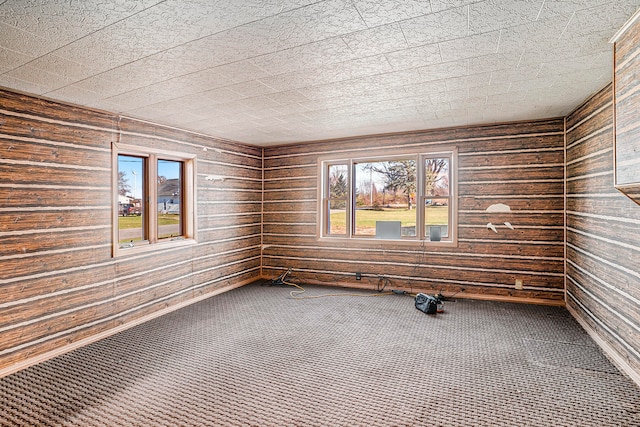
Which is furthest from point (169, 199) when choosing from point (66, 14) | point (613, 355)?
point (613, 355)

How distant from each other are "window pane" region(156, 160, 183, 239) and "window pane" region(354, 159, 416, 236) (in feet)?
8.98

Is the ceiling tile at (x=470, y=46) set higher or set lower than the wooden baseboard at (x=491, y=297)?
higher

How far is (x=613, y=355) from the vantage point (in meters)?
2.93

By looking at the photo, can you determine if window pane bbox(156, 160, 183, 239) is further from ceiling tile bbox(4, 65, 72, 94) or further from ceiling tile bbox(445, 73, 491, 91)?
ceiling tile bbox(445, 73, 491, 91)

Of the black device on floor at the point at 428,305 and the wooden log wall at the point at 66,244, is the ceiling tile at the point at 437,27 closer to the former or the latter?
the black device on floor at the point at 428,305

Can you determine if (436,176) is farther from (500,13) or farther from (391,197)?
(500,13)

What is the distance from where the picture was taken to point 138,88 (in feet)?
9.78

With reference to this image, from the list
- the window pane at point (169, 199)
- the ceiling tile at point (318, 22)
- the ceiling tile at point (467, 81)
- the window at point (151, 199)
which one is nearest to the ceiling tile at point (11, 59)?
the window at point (151, 199)

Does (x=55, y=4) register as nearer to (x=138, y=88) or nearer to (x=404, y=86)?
(x=138, y=88)

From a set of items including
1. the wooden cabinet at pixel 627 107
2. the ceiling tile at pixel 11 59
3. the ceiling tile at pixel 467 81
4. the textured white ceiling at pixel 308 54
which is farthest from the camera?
the ceiling tile at pixel 467 81

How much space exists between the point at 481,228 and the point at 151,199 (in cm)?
441

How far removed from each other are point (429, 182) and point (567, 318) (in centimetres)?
240

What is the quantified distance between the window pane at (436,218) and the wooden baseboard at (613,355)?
1.91m

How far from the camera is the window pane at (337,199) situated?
18.9 ft
